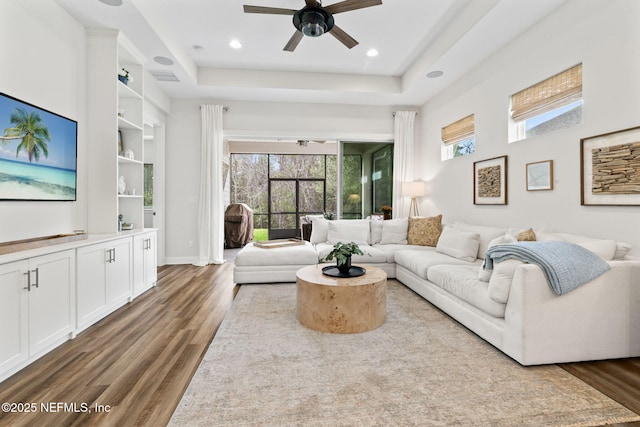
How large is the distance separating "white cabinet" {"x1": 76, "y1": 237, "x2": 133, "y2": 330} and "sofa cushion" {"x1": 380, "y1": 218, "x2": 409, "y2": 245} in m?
3.36

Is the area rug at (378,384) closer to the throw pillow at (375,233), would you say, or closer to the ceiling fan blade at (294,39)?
the throw pillow at (375,233)

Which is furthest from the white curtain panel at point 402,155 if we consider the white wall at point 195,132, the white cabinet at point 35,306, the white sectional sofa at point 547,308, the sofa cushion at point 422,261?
the white cabinet at point 35,306

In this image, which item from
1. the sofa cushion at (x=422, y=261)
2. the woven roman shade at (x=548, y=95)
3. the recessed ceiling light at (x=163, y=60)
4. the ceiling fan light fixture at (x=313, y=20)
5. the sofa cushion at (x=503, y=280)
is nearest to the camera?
the sofa cushion at (x=503, y=280)

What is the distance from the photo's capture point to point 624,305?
6.75 feet

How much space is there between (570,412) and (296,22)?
340cm

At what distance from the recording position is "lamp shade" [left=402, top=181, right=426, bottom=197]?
18.0 feet

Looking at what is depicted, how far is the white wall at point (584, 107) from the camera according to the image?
7.71 feet

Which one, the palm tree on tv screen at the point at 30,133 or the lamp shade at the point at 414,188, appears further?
the lamp shade at the point at 414,188

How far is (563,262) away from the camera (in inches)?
78.0

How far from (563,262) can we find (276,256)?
2954 mm

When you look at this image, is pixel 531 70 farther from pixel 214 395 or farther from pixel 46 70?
pixel 46 70

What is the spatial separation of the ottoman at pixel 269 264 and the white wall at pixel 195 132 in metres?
1.95

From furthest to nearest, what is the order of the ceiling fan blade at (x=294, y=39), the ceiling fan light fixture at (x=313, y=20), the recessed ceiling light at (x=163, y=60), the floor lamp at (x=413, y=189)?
the floor lamp at (x=413, y=189) → the recessed ceiling light at (x=163, y=60) → the ceiling fan blade at (x=294, y=39) → the ceiling fan light fixture at (x=313, y=20)

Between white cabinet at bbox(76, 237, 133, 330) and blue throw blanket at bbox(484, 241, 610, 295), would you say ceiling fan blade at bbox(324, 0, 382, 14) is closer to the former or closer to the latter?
blue throw blanket at bbox(484, 241, 610, 295)
